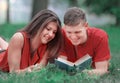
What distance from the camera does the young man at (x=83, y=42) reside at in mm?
5801

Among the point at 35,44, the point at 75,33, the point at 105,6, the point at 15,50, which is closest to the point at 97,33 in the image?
the point at 75,33

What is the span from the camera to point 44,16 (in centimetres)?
613

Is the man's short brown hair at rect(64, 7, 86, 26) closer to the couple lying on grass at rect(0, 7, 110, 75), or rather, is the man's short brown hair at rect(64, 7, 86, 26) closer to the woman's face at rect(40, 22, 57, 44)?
the couple lying on grass at rect(0, 7, 110, 75)

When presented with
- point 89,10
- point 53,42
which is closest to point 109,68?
point 53,42

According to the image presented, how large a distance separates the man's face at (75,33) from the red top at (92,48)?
0.96 ft


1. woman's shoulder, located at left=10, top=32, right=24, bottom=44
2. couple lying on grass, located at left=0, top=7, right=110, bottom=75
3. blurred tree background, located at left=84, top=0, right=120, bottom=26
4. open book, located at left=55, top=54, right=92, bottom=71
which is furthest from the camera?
blurred tree background, located at left=84, top=0, right=120, bottom=26

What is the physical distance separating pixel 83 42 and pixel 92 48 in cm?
15

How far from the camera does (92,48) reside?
246 inches

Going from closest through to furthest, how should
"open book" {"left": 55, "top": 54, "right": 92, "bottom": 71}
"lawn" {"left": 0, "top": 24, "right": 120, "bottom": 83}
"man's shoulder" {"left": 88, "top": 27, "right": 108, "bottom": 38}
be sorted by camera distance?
"lawn" {"left": 0, "top": 24, "right": 120, "bottom": 83}, "open book" {"left": 55, "top": 54, "right": 92, "bottom": 71}, "man's shoulder" {"left": 88, "top": 27, "right": 108, "bottom": 38}

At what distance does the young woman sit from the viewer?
6.07 meters

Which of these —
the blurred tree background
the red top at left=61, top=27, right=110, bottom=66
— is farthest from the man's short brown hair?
the blurred tree background

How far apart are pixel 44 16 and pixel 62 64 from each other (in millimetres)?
737

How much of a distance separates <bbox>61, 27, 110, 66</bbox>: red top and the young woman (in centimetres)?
16

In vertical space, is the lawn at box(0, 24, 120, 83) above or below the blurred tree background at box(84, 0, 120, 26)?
above
